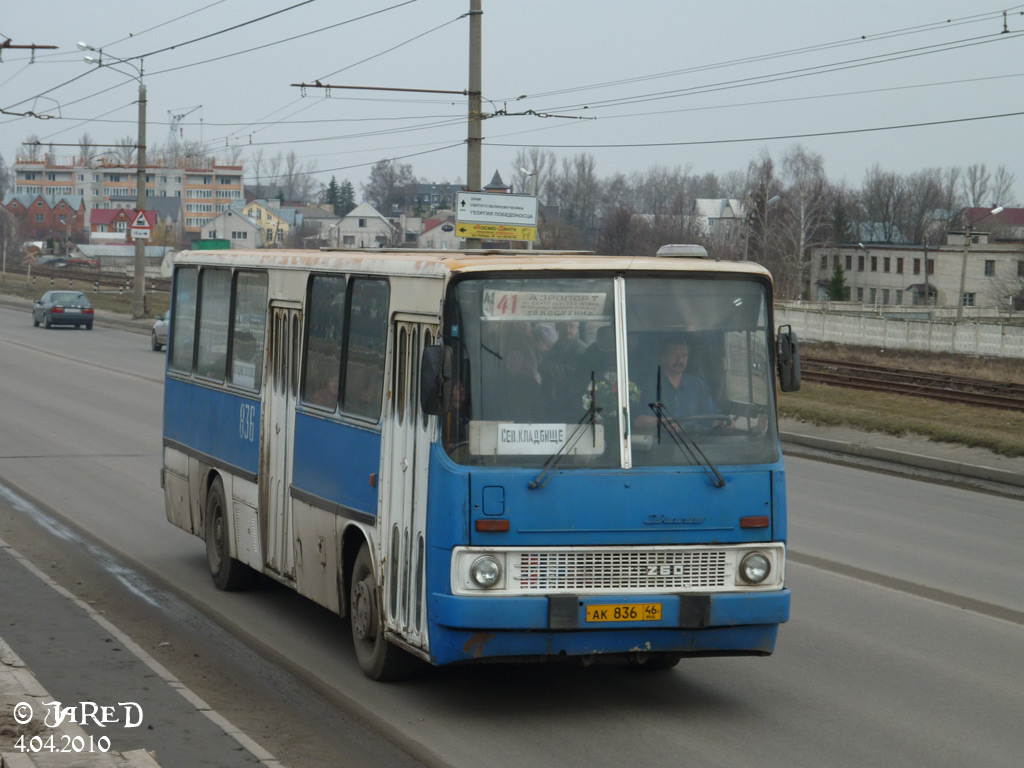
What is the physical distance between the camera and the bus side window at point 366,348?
7402 mm

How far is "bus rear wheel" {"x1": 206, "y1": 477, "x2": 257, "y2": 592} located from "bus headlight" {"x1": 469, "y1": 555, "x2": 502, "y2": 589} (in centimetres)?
385

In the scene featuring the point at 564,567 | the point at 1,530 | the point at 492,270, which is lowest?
the point at 1,530

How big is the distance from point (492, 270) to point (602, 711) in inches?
88.1

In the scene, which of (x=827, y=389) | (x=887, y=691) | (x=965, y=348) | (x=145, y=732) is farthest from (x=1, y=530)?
(x=965, y=348)

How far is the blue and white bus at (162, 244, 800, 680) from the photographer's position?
6391mm

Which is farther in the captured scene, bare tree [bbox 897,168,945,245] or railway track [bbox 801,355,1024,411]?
bare tree [bbox 897,168,945,245]

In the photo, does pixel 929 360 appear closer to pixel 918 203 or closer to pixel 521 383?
pixel 521 383

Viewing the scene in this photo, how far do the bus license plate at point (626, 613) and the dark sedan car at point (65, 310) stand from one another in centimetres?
4436

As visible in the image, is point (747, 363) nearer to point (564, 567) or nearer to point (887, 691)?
point (564, 567)

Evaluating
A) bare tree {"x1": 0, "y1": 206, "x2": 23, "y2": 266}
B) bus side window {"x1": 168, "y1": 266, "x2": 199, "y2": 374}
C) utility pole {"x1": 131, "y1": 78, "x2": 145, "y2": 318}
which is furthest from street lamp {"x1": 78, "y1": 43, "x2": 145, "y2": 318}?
bare tree {"x1": 0, "y1": 206, "x2": 23, "y2": 266}

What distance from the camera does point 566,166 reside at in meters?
145

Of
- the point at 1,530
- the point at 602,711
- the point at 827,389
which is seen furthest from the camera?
the point at 827,389

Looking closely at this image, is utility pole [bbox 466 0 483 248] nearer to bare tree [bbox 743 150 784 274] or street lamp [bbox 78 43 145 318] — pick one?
street lamp [bbox 78 43 145 318]

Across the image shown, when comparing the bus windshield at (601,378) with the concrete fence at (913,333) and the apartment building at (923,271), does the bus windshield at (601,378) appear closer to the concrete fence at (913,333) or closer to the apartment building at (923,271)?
the concrete fence at (913,333)
